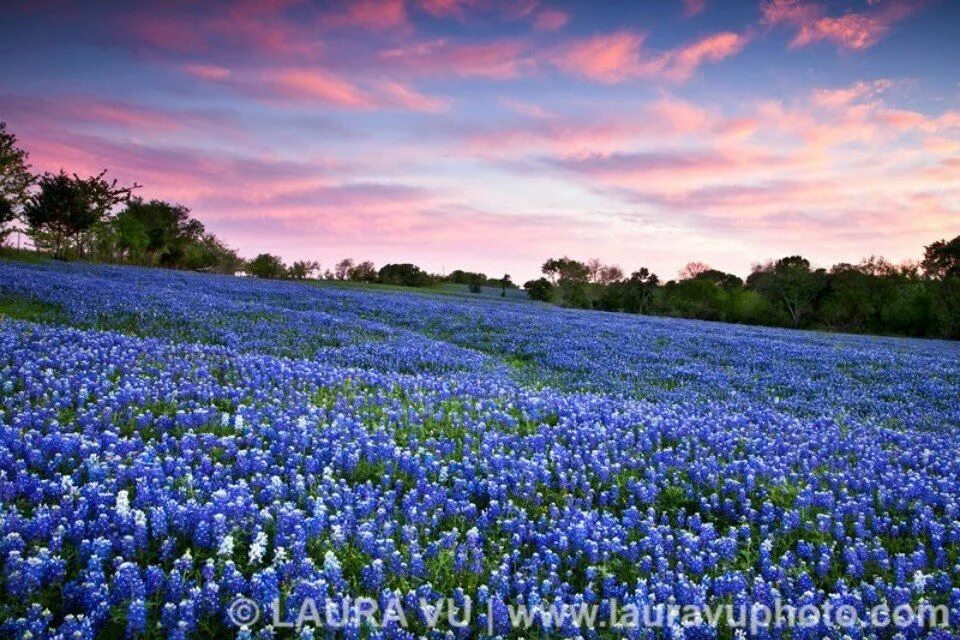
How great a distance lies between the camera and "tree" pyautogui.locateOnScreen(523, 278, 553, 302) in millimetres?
94062

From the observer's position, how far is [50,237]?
60.1m

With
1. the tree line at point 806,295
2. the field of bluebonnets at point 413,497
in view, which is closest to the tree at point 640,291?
the tree line at point 806,295

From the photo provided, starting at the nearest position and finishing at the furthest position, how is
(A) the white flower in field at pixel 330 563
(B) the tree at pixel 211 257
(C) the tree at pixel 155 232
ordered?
(A) the white flower in field at pixel 330 563
(C) the tree at pixel 155 232
(B) the tree at pixel 211 257

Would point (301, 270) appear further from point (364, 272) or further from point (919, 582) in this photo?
point (919, 582)

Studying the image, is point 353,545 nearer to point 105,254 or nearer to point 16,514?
point 16,514

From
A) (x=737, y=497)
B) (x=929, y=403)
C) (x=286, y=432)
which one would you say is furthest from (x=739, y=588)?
(x=929, y=403)

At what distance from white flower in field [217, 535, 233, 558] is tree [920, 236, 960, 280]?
86208mm

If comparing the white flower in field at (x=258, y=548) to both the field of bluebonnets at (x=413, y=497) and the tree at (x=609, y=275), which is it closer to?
the field of bluebonnets at (x=413, y=497)

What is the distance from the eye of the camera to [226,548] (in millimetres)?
3797

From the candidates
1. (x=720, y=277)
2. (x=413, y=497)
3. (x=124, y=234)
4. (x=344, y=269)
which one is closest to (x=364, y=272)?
(x=344, y=269)

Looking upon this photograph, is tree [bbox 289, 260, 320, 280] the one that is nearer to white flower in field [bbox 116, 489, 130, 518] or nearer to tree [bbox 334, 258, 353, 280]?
tree [bbox 334, 258, 353, 280]

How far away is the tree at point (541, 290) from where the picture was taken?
94.1 metres

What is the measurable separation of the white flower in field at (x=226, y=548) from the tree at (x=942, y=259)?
86.2 m

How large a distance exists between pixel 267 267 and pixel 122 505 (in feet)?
315
